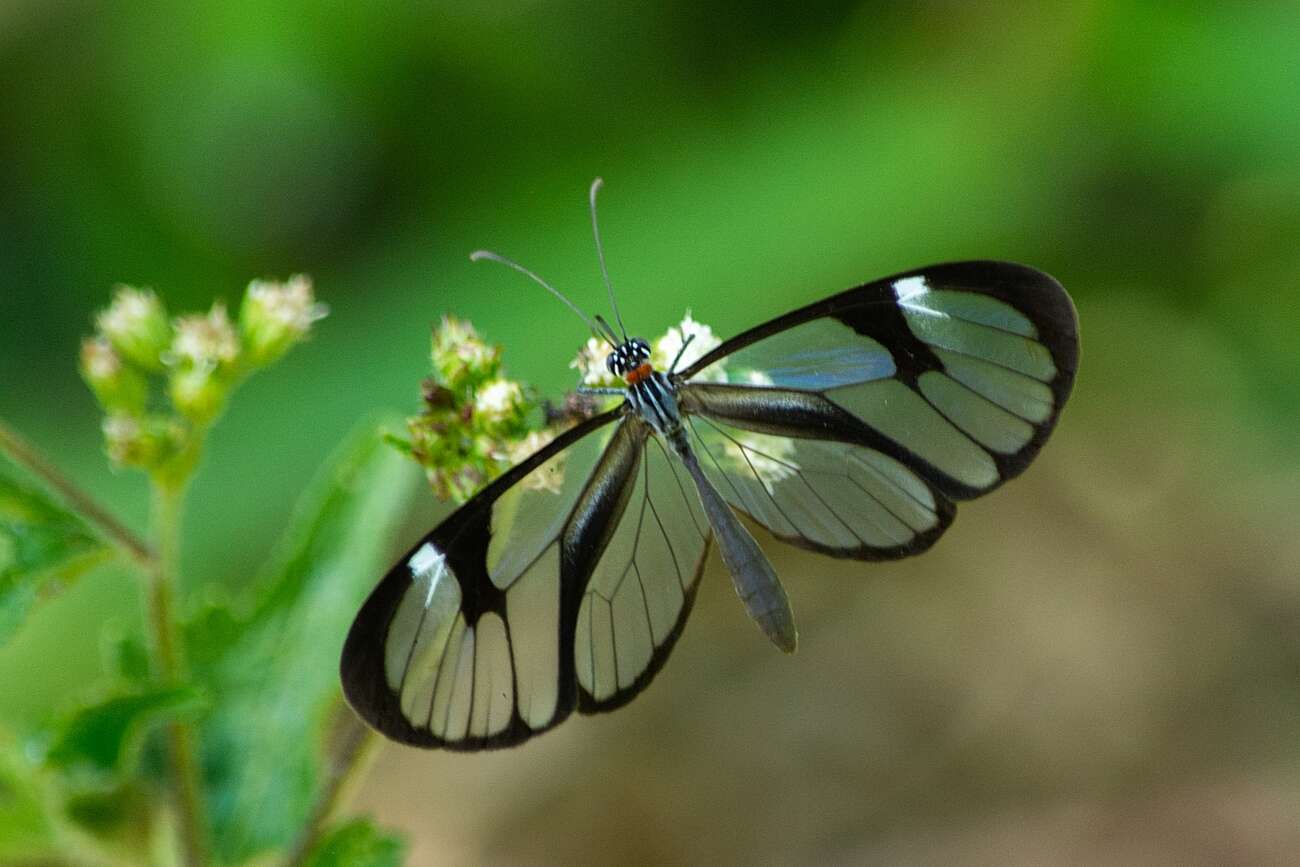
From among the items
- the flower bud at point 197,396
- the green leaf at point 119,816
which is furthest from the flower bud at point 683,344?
the green leaf at point 119,816

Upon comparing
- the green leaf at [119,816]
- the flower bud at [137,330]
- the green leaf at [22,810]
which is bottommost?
the green leaf at [22,810]

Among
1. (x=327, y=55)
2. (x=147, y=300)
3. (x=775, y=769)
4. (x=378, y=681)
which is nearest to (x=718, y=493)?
(x=378, y=681)

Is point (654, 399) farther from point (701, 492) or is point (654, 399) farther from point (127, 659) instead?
point (127, 659)

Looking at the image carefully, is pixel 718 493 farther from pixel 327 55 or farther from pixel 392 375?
pixel 327 55

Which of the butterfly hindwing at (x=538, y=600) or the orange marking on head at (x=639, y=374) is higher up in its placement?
the orange marking on head at (x=639, y=374)

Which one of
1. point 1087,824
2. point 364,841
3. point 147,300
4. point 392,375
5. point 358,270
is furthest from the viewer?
point 358,270

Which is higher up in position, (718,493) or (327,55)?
(327,55)

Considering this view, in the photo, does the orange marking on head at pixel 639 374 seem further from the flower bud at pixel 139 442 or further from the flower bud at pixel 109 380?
the flower bud at pixel 109 380

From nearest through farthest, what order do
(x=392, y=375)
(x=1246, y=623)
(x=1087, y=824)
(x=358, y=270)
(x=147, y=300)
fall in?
(x=147, y=300), (x=1087, y=824), (x=1246, y=623), (x=392, y=375), (x=358, y=270)

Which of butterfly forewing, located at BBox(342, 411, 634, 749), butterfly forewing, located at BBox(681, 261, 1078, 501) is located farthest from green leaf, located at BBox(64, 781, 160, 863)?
butterfly forewing, located at BBox(681, 261, 1078, 501)
